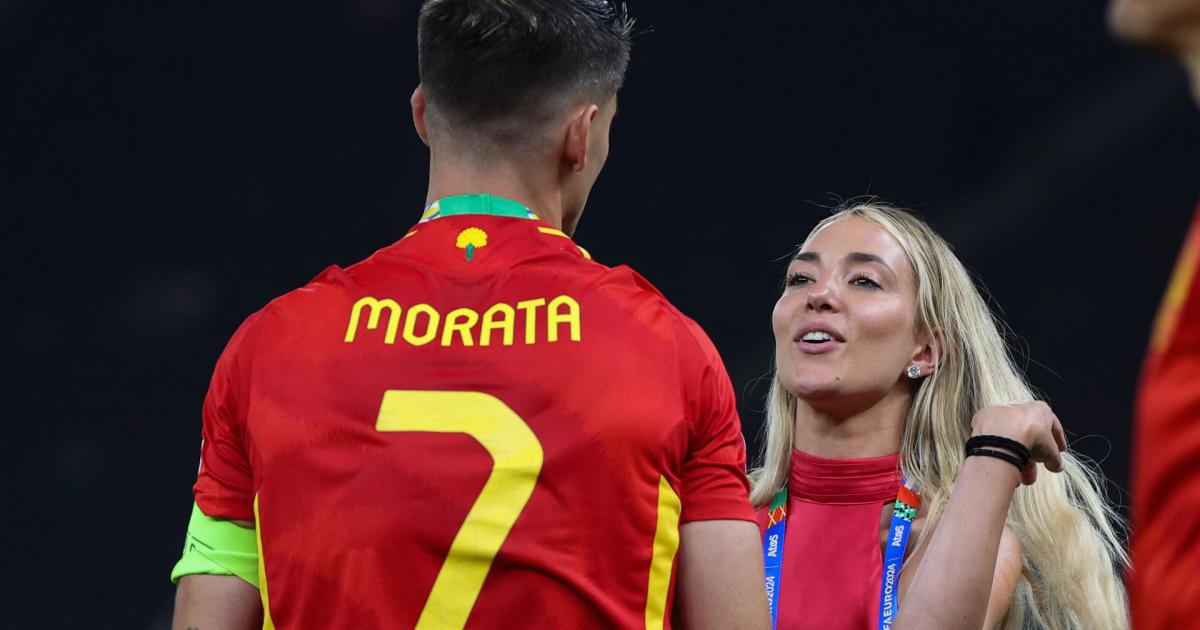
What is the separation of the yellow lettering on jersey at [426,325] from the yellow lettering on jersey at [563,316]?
0.43ft

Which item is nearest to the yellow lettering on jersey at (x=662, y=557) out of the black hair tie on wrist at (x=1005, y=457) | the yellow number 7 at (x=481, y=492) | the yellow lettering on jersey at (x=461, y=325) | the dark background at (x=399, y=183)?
the yellow number 7 at (x=481, y=492)

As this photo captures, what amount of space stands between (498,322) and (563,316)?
8 centimetres

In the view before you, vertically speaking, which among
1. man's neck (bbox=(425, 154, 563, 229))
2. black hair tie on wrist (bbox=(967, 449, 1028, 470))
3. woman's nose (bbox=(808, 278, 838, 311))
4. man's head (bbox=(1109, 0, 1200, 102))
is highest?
woman's nose (bbox=(808, 278, 838, 311))

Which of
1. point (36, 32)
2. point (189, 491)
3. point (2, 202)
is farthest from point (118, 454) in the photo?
point (36, 32)

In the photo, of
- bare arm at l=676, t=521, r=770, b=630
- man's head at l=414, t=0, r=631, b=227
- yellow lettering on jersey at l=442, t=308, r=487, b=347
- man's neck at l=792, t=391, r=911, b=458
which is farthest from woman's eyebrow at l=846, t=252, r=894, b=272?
yellow lettering on jersey at l=442, t=308, r=487, b=347

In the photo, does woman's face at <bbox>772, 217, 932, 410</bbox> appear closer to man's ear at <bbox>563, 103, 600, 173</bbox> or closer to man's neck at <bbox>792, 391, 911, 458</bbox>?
man's neck at <bbox>792, 391, 911, 458</bbox>

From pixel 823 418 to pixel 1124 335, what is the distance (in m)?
1.85

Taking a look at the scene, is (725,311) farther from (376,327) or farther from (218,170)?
(376,327)

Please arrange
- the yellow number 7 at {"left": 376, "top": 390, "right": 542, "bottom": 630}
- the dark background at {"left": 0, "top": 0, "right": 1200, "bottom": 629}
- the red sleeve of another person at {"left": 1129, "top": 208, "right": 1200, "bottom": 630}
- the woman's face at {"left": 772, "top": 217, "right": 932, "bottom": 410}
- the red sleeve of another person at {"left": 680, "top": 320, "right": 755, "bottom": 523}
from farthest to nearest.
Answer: the dark background at {"left": 0, "top": 0, "right": 1200, "bottom": 629}
the woman's face at {"left": 772, "top": 217, "right": 932, "bottom": 410}
the red sleeve of another person at {"left": 680, "top": 320, "right": 755, "bottom": 523}
the yellow number 7 at {"left": 376, "top": 390, "right": 542, "bottom": 630}
the red sleeve of another person at {"left": 1129, "top": 208, "right": 1200, "bottom": 630}

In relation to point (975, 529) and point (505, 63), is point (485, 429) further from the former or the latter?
point (975, 529)

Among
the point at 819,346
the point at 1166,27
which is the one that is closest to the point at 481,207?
the point at 1166,27

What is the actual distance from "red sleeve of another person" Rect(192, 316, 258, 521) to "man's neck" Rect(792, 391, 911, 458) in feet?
4.88

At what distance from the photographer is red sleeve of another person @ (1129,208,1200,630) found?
35.8 inches

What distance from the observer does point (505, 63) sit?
1787 mm
